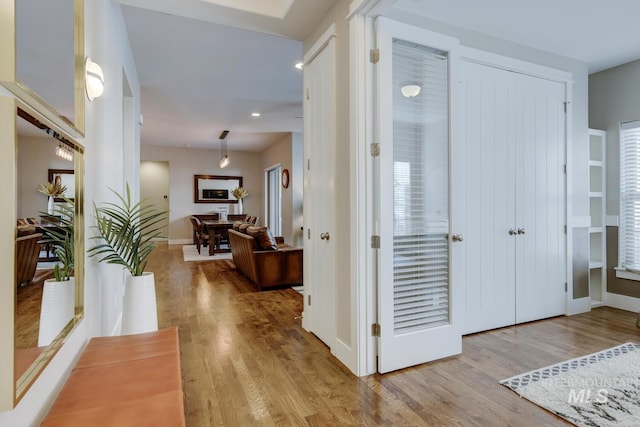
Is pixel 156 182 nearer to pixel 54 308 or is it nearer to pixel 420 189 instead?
pixel 420 189

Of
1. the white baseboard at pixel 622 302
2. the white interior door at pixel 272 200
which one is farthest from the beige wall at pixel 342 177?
the white interior door at pixel 272 200

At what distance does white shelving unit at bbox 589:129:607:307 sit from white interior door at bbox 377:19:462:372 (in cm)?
262

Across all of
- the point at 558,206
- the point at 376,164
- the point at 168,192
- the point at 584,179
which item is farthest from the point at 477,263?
the point at 168,192

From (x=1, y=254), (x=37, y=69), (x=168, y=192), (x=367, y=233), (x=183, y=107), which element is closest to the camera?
(x=1, y=254)

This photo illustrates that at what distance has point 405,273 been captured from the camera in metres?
2.47

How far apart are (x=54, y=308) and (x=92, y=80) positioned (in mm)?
1214

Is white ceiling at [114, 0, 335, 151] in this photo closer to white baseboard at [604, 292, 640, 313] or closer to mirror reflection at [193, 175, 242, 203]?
mirror reflection at [193, 175, 242, 203]

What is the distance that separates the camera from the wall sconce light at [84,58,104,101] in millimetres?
1736

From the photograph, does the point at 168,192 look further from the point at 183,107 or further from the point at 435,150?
the point at 435,150

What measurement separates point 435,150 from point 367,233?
0.88 m

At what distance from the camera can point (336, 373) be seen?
234 cm

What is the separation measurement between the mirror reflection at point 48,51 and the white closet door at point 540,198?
356 centimetres

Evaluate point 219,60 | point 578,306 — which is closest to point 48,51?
point 219,60

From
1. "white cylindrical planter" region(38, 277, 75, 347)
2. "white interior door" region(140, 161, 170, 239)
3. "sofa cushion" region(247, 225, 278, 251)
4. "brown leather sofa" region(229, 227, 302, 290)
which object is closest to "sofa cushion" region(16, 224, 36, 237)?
"white cylindrical planter" region(38, 277, 75, 347)
